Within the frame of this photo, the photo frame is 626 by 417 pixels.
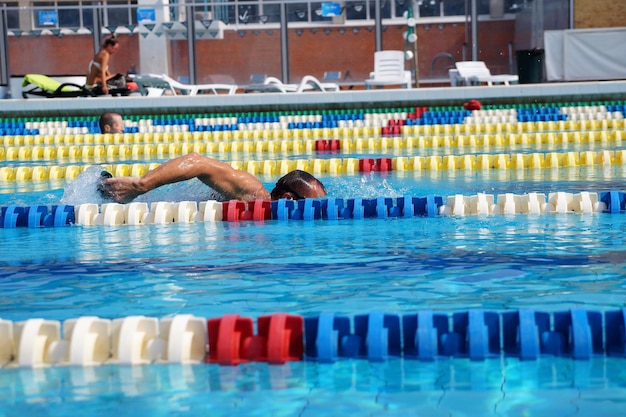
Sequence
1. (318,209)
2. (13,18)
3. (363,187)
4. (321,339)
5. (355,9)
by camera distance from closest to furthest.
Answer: (321,339) → (318,209) → (363,187) → (355,9) → (13,18)

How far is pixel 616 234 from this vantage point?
5.32 m

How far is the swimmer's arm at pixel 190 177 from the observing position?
5973 millimetres

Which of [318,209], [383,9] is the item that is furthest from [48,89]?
[318,209]

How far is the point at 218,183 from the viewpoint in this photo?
6.33 m

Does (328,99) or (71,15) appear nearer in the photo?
(328,99)

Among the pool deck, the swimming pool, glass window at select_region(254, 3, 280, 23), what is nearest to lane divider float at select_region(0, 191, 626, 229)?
the swimming pool

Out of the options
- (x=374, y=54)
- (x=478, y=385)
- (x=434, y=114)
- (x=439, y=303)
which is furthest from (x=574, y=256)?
(x=374, y=54)

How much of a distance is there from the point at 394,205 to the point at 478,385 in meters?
3.24

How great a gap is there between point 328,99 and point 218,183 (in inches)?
297

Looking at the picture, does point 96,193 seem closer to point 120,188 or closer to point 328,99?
point 120,188

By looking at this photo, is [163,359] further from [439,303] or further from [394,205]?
[394,205]

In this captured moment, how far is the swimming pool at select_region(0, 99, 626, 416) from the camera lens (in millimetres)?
2854

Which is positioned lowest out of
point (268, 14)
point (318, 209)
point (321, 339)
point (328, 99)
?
point (321, 339)

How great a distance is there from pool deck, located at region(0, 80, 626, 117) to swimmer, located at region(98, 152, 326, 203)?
7.36 meters
